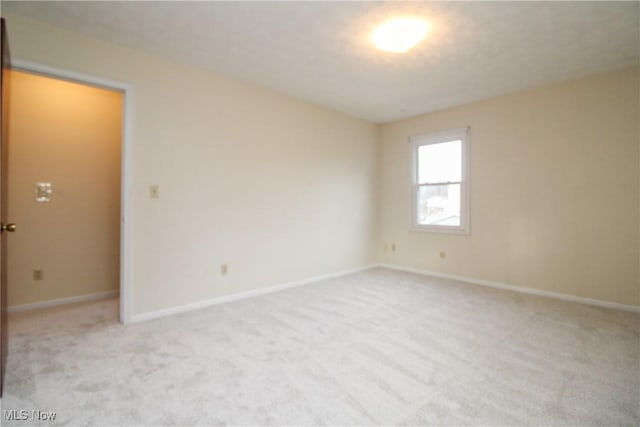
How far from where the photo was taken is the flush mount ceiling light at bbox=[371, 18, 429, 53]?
238 cm

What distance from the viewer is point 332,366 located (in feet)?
6.74

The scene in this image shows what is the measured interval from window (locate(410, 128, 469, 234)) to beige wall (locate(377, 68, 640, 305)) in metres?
0.13

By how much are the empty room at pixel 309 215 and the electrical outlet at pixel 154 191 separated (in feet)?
0.06

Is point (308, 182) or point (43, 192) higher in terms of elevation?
point (308, 182)

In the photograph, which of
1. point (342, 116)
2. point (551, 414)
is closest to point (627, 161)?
point (551, 414)

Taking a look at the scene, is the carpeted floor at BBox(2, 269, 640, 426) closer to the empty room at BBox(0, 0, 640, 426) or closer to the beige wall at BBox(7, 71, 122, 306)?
the empty room at BBox(0, 0, 640, 426)

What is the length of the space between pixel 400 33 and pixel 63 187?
3.81 metres

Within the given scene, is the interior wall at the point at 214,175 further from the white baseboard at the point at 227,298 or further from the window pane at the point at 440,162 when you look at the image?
the window pane at the point at 440,162

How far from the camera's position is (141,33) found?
2564 mm

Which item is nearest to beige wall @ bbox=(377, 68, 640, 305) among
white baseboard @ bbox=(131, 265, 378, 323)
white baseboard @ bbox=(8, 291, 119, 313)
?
white baseboard @ bbox=(131, 265, 378, 323)

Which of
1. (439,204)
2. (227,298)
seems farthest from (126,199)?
(439,204)

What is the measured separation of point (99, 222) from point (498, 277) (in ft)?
16.9

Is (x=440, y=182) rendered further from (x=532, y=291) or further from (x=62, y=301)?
(x=62, y=301)

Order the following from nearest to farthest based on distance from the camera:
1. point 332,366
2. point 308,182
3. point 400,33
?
1. point 332,366
2. point 400,33
3. point 308,182
